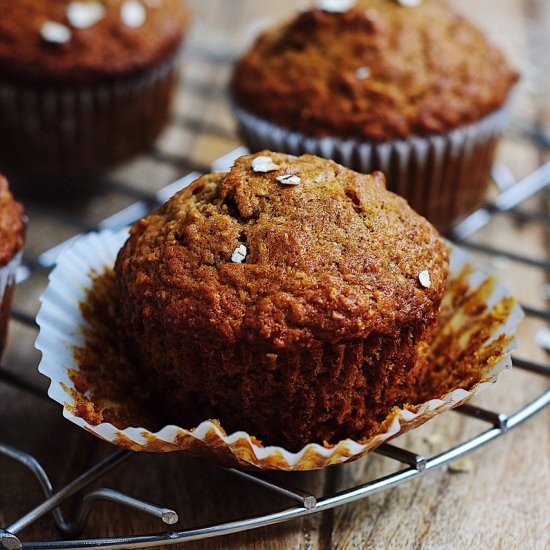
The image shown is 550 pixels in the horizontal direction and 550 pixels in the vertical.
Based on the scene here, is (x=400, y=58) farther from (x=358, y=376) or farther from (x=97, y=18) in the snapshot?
(x=358, y=376)

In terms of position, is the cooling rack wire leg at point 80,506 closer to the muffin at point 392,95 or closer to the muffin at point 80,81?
the muffin at point 392,95

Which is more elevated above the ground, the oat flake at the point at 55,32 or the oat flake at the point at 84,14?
the oat flake at the point at 84,14

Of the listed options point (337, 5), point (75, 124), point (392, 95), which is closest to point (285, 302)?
point (392, 95)

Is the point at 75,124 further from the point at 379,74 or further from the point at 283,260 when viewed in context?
the point at 283,260

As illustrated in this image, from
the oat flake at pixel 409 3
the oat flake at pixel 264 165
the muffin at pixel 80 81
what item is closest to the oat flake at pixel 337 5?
the oat flake at pixel 409 3

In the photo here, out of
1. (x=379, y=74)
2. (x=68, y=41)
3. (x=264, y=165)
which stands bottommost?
(x=68, y=41)

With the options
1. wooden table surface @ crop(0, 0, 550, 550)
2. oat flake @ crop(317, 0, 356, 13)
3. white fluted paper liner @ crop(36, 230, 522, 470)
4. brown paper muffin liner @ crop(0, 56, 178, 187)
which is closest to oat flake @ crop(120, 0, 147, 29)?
brown paper muffin liner @ crop(0, 56, 178, 187)

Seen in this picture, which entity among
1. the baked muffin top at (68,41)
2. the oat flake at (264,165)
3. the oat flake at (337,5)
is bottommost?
the baked muffin top at (68,41)
